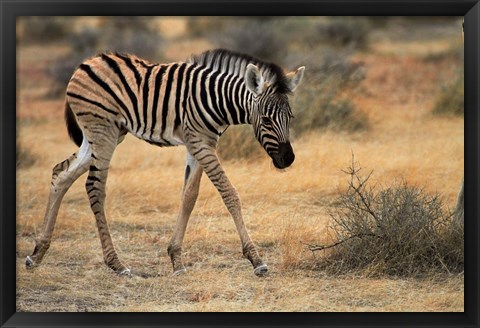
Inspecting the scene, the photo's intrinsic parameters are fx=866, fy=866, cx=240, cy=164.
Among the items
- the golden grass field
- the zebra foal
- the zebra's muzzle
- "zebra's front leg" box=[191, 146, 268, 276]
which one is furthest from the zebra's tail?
the zebra's muzzle

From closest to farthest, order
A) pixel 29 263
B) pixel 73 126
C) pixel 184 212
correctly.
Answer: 1. pixel 184 212
2. pixel 29 263
3. pixel 73 126

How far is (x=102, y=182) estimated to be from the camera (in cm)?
787

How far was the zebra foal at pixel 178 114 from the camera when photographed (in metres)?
7.40

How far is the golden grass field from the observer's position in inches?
285

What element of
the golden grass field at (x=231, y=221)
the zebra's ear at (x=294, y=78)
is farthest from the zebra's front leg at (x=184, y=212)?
the zebra's ear at (x=294, y=78)

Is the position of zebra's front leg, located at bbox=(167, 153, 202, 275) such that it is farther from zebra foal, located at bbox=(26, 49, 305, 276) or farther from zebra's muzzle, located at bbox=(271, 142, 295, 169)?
zebra's muzzle, located at bbox=(271, 142, 295, 169)

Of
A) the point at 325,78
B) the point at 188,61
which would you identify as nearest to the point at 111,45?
the point at 325,78

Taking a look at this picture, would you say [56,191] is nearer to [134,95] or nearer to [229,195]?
[134,95]

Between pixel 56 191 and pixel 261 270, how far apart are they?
6.79 ft

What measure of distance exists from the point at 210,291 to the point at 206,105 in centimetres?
163

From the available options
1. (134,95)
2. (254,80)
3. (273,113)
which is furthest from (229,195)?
(134,95)

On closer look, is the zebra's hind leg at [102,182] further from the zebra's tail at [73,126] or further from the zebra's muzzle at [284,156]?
the zebra's muzzle at [284,156]
